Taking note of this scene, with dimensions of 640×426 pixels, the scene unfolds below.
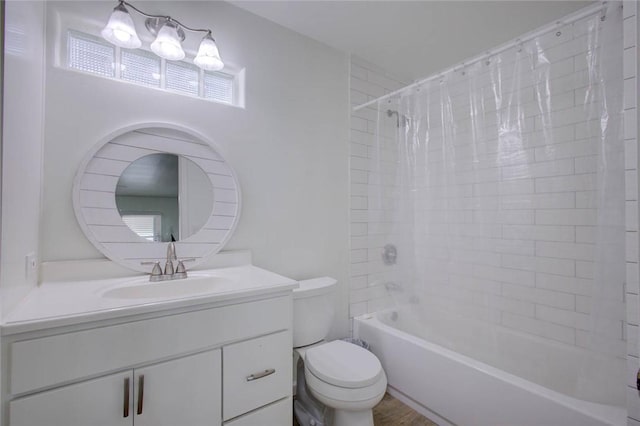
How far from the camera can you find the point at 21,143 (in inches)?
39.0

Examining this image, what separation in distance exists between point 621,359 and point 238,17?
263 centimetres

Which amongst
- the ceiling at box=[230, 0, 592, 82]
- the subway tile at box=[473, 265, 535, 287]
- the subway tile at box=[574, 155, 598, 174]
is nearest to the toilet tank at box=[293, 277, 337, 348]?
the subway tile at box=[473, 265, 535, 287]

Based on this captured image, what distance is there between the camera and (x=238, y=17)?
5.87 feet

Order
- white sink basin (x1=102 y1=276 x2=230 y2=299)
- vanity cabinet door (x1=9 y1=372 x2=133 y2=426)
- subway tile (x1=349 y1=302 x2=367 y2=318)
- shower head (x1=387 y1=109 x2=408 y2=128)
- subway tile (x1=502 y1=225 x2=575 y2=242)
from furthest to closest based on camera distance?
subway tile (x1=349 y1=302 x2=367 y2=318) < shower head (x1=387 y1=109 x2=408 y2=128) < subway tile (x1=502 y1=225 x2=575 y2=242) < white sink basin (x1=102 y1=276 x2=230 y2=299) < vanity cabinet door (x1=9 y1=372 x2=133 y2=426)

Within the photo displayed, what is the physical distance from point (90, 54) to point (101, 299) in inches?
47.5

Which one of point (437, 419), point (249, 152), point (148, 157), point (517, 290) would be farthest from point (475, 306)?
point (148, 157)

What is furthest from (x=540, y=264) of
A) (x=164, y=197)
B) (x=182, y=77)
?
(x=182, y=77)

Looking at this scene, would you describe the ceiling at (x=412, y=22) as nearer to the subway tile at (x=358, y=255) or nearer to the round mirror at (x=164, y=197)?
the round mirror at (x=164, y=197)

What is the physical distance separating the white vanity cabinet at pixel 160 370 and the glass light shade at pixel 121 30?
128cm

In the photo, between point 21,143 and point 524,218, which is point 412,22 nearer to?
point 524,218

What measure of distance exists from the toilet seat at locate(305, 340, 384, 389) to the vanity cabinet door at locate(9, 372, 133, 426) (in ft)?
2.68

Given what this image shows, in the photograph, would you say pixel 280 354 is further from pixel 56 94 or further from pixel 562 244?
pixel 562 244

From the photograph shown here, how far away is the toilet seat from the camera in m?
1.35

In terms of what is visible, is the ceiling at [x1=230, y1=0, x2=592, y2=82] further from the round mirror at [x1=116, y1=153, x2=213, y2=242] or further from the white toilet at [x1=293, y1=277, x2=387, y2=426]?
the white toilet at [x1=293, y1=277, x2=387, y2=426]
